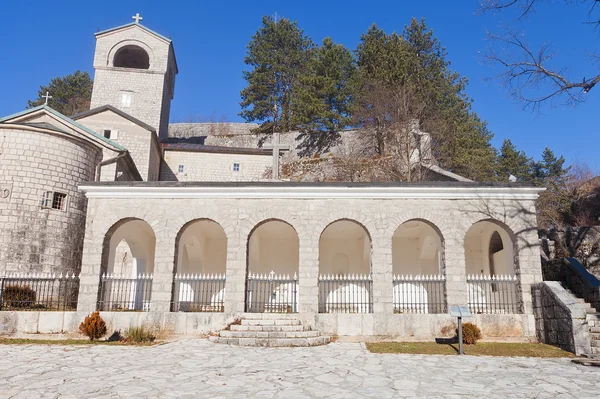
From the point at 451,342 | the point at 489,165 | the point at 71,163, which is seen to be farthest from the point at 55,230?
the point at 489,165

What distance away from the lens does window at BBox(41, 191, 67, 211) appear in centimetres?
1670

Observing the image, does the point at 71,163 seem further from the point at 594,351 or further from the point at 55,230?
the point at 594,351

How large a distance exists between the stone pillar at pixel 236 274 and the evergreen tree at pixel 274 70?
2841 cm

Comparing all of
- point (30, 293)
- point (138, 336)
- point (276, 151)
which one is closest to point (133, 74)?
point (276, 151)

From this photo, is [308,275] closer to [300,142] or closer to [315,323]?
[315,323]

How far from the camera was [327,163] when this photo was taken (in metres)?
34.8

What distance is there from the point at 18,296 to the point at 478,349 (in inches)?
541

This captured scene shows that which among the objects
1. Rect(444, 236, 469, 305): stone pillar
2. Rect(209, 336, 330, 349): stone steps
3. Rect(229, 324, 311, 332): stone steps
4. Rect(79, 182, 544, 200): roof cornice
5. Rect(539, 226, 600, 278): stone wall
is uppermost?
Rect(79, 182, 544, 200): roof cornice

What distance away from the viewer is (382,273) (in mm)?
13531

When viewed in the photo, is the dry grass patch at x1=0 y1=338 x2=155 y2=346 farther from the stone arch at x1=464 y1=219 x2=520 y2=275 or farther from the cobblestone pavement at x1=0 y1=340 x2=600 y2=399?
the stone arch at x1=464 y1=219 x2=520 y2=275

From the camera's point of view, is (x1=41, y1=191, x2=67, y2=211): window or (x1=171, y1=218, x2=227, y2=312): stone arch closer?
(x1=41, y1=191, x2=67, y2=211): window

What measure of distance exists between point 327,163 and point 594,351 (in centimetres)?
2556

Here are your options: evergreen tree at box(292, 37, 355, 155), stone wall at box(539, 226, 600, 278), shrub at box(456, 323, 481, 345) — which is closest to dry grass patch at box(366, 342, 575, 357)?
shrub at box(456, 323, 481, 345)

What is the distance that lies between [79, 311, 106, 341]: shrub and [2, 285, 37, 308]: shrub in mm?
2818
